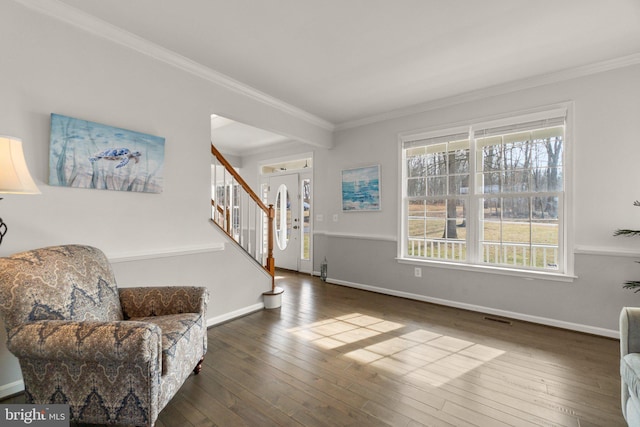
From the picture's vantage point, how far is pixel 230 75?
313 centimetres

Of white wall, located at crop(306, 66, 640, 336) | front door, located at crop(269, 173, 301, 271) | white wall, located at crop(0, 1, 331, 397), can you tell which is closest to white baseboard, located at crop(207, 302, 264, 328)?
white wall, located at crop(0, 1, 331, 397)

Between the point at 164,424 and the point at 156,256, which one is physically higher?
the point at 156,256

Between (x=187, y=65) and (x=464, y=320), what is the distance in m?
3.91

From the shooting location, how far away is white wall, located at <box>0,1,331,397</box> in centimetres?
195

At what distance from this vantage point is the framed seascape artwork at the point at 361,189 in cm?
445

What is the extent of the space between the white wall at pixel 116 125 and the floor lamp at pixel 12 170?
640 mm

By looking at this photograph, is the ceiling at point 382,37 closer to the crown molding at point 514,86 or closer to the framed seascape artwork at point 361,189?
the crown molding at point 514,86

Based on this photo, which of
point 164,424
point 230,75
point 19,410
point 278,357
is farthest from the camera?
point 230,75

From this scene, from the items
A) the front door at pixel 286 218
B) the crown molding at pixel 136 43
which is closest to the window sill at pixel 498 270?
the front door at pixel 286 218

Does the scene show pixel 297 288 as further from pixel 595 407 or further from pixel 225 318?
pixel 595 407

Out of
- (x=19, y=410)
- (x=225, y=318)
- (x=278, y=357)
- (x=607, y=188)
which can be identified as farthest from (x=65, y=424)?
(x=607, y=188)

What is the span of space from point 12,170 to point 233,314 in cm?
232

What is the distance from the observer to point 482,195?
359cm

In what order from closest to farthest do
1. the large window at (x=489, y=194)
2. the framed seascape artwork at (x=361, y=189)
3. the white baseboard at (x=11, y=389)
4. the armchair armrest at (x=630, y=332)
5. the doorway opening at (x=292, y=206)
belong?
the armchair armrest at (x=630, y=332), the white baseboard at (x=11, y=389), the large window at (x=489, y=194), the framed seascape artwork at (x=361, y=189), the doorway opening at (x=292, y=206)
